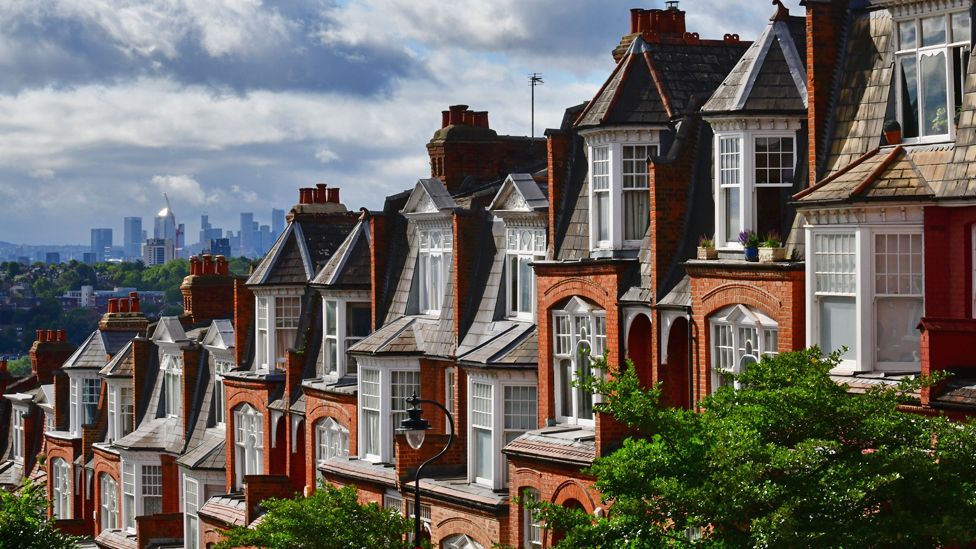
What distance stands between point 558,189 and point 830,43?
9673 millimetres

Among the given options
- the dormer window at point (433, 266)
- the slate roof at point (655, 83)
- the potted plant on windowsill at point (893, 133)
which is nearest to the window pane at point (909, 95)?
Answer: the potted plant on windowsill at point (893, 133)

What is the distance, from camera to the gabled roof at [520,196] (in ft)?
149

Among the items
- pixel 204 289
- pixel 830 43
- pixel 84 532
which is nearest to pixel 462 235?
pixel 830 43

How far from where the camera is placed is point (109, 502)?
7156cm

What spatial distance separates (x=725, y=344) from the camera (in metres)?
36.4

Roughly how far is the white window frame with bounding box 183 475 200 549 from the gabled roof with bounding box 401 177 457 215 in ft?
51.4

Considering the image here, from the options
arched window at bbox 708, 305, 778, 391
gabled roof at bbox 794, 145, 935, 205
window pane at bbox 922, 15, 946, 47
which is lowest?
arched window at bbox 708, 305, 778, 391

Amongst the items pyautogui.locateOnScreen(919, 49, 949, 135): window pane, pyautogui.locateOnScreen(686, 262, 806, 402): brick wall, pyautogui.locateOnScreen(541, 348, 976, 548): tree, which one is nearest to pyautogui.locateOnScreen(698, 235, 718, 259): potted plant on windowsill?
pyautogui.locateOnScreen(686, 262, 806, 402): brick wall

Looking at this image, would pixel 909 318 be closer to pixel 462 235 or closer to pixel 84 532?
pixel 462 235

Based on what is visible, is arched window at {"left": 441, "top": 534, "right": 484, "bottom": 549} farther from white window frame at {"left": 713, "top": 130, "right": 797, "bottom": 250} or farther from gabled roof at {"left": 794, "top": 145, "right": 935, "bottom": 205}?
gabled roof at {"left": 794, "top": 145, "right": 935, "bottom": 205}

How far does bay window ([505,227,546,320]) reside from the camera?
4588 cm

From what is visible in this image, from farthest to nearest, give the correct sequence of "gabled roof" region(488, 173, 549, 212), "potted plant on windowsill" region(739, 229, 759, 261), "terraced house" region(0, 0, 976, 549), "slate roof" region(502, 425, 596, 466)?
"gabled roof" region(488, 173, 549, 212) < "slate roof" region(502, 425, 596, 466) < "potted plant on windowsill" region(739, 229, 759, 261) < "terraced house" region(0, 0, 976, 549)

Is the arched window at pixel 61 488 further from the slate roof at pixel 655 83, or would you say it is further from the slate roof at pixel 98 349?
the slate roof at pixel 655 83

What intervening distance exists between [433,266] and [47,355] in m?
42.1
